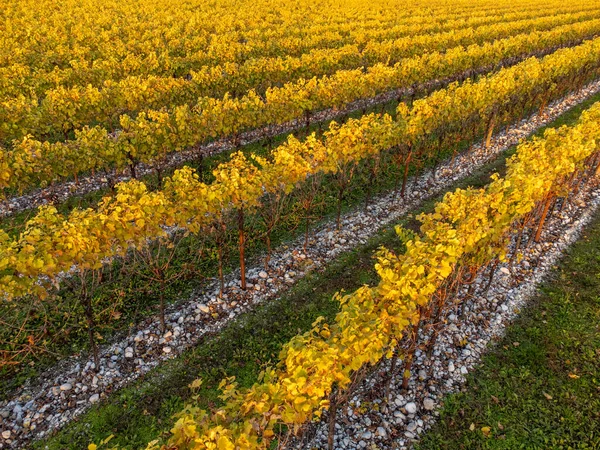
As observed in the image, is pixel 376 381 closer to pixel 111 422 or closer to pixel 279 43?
pixel 111 422

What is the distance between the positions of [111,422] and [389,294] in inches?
232

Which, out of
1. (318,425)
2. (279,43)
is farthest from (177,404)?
(279,43)

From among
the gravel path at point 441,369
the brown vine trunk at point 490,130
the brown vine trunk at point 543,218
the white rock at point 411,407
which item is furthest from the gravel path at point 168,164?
the brown vine trunk at point 543,218

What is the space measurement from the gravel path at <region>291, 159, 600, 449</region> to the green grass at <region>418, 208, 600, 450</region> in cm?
26

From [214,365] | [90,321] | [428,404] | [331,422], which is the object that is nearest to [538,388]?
[428,404]

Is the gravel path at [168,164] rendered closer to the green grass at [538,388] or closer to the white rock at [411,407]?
the white rock at [411,407]

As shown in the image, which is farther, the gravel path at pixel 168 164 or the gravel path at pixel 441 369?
the gravel path at pixel 168 164

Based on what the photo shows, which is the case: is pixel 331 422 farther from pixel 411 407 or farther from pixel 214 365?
pixel 214 365

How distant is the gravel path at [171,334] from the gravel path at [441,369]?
3.79m

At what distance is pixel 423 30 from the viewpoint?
4081cm

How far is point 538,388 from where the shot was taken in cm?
849

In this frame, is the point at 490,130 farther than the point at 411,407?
Yes

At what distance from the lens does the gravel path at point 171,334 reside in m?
7.93

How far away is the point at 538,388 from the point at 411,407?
2.84m
